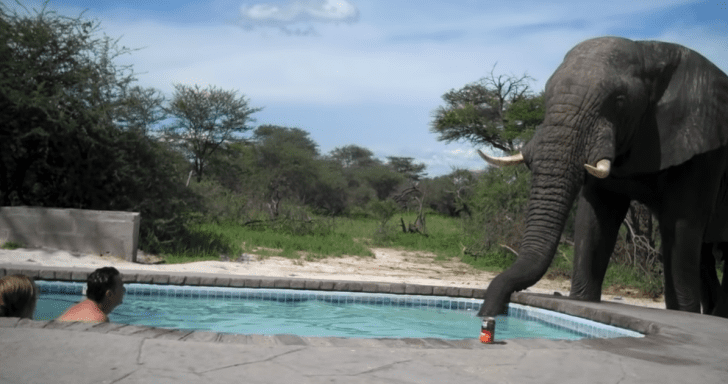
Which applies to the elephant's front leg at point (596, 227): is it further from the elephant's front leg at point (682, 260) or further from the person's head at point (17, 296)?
the person's head at point (17, 296)

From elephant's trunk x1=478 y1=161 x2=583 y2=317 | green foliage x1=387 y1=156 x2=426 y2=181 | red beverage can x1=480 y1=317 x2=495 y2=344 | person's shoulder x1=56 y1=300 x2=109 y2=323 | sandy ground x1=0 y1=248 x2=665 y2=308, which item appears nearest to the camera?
red beverage can x1=480 y1=317 x2=495 y2=344

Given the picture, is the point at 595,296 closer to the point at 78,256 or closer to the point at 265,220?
the point at 78,256

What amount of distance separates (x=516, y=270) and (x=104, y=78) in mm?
10216

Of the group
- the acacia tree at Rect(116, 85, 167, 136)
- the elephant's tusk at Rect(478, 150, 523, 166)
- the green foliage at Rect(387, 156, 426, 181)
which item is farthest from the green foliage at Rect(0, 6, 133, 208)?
the green foliage at Rect(387, 156, 426, 181)

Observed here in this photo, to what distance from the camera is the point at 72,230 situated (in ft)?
39.0

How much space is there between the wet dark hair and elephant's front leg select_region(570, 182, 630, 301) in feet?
14.4

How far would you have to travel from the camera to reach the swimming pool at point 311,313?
7.51 m

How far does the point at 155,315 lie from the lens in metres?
7.91

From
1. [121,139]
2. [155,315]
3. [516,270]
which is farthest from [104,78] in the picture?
[516,270]

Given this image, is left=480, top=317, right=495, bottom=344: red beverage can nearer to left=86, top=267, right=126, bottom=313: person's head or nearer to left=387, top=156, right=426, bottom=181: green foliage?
left=86, top=267, right=126, bottom=313: person's head

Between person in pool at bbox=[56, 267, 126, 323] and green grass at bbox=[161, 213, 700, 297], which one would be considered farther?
green grass at bbox=[161, 213, 700, 297]

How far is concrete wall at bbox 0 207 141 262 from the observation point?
1181 cm

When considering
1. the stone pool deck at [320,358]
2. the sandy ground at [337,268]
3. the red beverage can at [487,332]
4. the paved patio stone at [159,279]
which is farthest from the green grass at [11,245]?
the red beverage can at [487,332]

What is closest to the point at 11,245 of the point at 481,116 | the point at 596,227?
the point at 596,227
